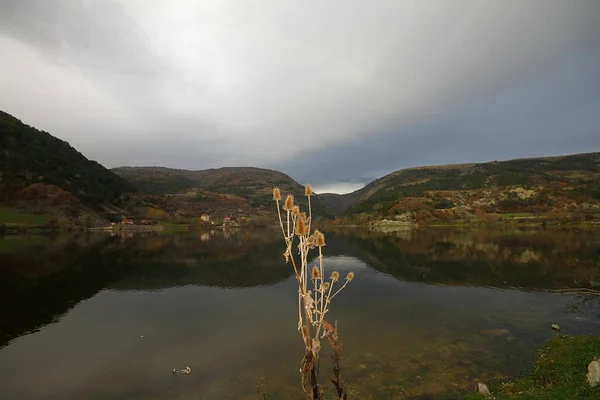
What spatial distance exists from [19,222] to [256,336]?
185703mm

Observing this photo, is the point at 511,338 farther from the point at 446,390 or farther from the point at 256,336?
the point at 256,336

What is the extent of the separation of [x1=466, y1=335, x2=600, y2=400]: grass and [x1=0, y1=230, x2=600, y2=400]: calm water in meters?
1.41

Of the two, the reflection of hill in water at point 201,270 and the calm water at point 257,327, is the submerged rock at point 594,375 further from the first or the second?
the reflection of hill in water at point 201,270

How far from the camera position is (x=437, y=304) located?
37625 millimetres

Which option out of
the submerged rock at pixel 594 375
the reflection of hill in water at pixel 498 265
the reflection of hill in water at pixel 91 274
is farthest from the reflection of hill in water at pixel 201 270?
the submerged rock at pixel 594 375

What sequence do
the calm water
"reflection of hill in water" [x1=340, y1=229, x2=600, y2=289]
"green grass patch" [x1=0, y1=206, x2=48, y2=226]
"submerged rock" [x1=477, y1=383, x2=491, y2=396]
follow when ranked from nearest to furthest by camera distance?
1. "submerged rock" [x1=477, y1=383, x2=491, y2=396]
2. the calm water
3. "reflection of hill in water" [x1=340, y1=229, x2=600, y2=289]
4. "green grass patch" [x1=0, y1=206, x2=48, y2=226]

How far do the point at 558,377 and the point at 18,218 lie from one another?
211686mm

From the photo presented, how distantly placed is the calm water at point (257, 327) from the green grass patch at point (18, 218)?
122m

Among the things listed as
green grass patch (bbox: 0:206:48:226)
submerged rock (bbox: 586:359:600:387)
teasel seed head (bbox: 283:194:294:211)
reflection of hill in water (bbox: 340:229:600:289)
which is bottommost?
reflection of hill in water (bbox: 340:229:600:289)

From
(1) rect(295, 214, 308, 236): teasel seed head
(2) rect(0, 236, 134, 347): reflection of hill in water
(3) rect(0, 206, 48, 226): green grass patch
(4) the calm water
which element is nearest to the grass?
(4) the calm water

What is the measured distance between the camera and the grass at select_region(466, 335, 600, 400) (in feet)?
42.5

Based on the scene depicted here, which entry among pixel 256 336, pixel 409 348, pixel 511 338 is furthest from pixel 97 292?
pixel 511 338

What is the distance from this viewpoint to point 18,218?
518 feet

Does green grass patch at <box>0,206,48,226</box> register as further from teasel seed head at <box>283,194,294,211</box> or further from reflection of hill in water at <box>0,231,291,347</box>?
teasel seed head at <box>283,194,294,211</box>
